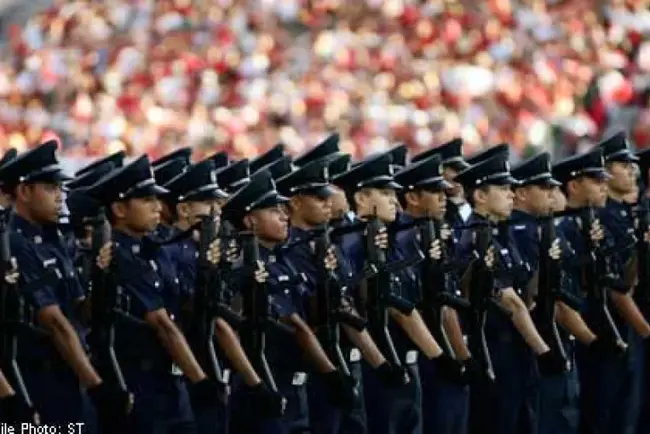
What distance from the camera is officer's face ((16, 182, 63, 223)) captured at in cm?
1218

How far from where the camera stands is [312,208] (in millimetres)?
13750

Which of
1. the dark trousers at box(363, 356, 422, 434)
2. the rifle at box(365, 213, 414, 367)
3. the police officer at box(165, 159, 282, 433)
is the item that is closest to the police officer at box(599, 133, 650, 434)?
the dark trousers at box(363, 356, 422, 434)

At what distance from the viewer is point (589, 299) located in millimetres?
15578

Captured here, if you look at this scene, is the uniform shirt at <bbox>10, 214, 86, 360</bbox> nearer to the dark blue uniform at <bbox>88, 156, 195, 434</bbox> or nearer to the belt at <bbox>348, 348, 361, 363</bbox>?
the dark blue uniform at <bbox>88, 156, 195, 434</bbox>

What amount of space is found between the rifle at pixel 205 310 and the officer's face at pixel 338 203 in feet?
4.48

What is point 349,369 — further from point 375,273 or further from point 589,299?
point 589,299

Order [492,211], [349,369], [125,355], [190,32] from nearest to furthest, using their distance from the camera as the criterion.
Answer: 1. [125,355]
2. [349,369]
3. [492,211]
4. [190,32]

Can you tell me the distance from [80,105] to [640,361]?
53.4ft

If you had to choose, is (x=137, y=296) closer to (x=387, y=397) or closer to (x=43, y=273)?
(x=43, y=273)

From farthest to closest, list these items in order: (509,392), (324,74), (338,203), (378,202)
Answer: (324,74) → (509,392) → (378,202) → (338,203)

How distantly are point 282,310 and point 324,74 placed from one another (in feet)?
63.5

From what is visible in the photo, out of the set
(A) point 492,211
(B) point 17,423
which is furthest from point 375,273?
(B) point 17,423

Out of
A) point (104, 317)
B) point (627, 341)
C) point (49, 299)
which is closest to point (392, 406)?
point (104, 317)

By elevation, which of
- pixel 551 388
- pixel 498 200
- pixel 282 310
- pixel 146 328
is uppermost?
pixel 498 200
